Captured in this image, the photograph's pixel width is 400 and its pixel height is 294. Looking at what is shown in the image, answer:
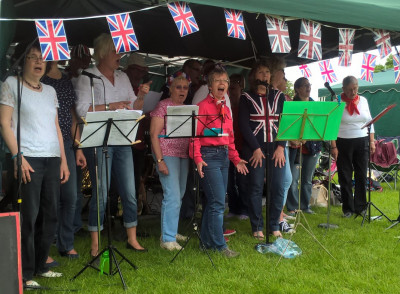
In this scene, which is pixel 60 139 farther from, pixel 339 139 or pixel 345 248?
pixel 339 139

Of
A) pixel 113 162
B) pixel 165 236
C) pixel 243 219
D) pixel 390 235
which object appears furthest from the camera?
pixel 243 219

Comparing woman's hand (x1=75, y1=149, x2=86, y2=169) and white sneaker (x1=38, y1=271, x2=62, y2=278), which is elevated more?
woman's hand (x1=75, y1=149, x2=86, y2=169)

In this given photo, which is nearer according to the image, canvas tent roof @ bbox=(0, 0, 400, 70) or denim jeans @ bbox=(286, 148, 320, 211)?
canvas tent roof @ bbox=(0, 0, 400, 70)

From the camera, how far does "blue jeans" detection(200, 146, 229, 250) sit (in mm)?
4547

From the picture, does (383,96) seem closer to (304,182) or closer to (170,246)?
(304,182)

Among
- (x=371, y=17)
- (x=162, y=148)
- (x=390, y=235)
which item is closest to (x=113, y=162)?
(x=162, y=148)

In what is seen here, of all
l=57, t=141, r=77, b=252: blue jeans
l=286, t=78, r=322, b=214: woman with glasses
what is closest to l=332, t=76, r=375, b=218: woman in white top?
l=286, t=78, r=322, b=214: woman with glasses

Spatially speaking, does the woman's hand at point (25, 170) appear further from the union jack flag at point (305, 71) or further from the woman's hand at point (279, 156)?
the union jack flag at point (305, 71)

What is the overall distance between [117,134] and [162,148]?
101cm

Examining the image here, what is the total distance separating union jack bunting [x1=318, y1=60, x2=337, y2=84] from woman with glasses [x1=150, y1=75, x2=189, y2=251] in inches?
119

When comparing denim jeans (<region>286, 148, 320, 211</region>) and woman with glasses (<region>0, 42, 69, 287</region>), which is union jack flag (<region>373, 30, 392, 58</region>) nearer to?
denim jeans (<region>286, 148, 320, 211</region>)

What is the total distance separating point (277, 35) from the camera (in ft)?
15.7

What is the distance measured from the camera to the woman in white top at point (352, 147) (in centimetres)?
681

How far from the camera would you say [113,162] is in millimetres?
4629
